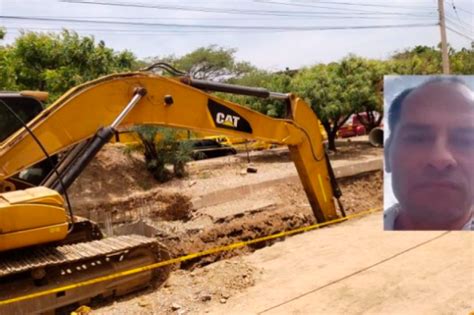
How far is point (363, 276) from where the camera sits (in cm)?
626

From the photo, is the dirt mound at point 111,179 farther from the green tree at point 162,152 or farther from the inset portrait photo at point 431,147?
the inset portrait photo at point 431,147

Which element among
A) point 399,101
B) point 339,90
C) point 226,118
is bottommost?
point 226,118

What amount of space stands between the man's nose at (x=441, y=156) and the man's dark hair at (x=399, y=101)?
0.27 metres

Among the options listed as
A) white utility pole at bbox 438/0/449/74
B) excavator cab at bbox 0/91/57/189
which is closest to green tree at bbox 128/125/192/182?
excavator cab at bbox 0/91/57/189

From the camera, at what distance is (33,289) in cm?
532

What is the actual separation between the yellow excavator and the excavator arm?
1cm

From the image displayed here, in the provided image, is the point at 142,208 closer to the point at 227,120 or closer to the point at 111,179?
the point at 111,179

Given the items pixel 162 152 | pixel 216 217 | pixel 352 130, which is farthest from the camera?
pixel 352 130

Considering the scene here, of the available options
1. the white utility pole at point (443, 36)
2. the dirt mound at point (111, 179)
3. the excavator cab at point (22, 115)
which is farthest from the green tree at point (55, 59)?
the white utility pole at point (443, 36)

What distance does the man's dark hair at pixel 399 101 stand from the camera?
115 inches

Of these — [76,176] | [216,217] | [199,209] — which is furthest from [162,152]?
[76,176]

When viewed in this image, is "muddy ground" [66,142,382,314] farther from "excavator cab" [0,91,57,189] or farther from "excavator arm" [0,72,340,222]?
"excavator cab" [0,91,57,189]

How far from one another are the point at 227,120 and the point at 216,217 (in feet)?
13.7

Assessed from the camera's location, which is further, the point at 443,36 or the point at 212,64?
the point at 212,64
